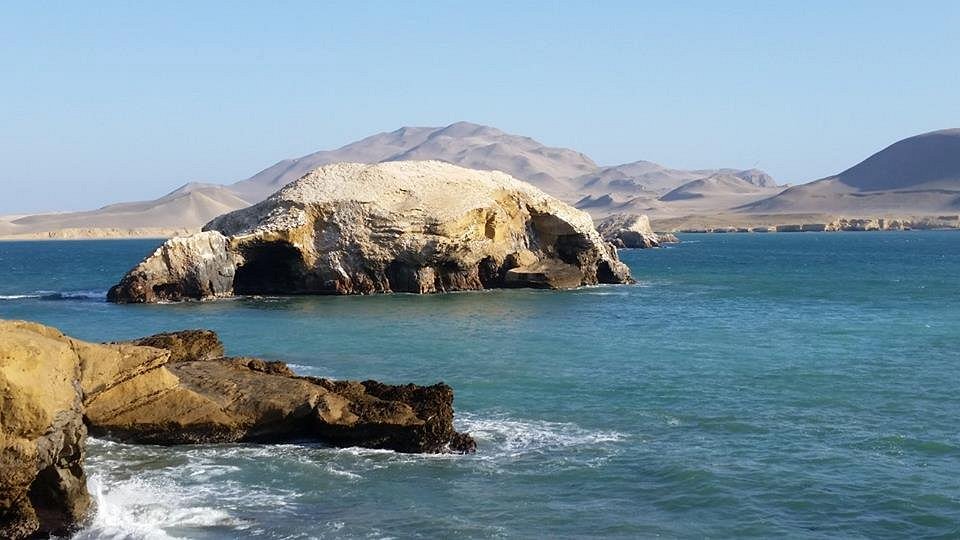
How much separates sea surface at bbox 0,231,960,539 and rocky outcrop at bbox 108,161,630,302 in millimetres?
4662

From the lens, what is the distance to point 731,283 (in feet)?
189

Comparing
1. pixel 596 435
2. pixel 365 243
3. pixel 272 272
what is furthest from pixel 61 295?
pixel 596 435

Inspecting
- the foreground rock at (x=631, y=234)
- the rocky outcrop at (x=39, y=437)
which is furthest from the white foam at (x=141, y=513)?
the foreground rock at (x=631, y=234)

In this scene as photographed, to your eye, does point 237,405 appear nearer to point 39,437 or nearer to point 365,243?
point 39,437

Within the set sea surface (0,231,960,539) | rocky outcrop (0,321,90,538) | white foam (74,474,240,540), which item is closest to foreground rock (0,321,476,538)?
sea surface (0,231,960,539)

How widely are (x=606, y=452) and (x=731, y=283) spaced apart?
40.4m

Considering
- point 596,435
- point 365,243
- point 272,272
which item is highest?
point 365,243

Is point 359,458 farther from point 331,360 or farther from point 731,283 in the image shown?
point 731,283

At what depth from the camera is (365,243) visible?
49.1 m

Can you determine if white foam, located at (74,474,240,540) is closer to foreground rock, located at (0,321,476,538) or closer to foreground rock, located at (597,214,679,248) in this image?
foreground rock, located at (0,321,476,538)

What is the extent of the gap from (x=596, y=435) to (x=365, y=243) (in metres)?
30.1

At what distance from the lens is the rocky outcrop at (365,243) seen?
154 ft

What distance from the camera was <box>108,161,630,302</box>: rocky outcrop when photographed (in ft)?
154

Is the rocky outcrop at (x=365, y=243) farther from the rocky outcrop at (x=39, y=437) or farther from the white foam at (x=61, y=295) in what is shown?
the rocky outcrop at (x=39, y=437)
